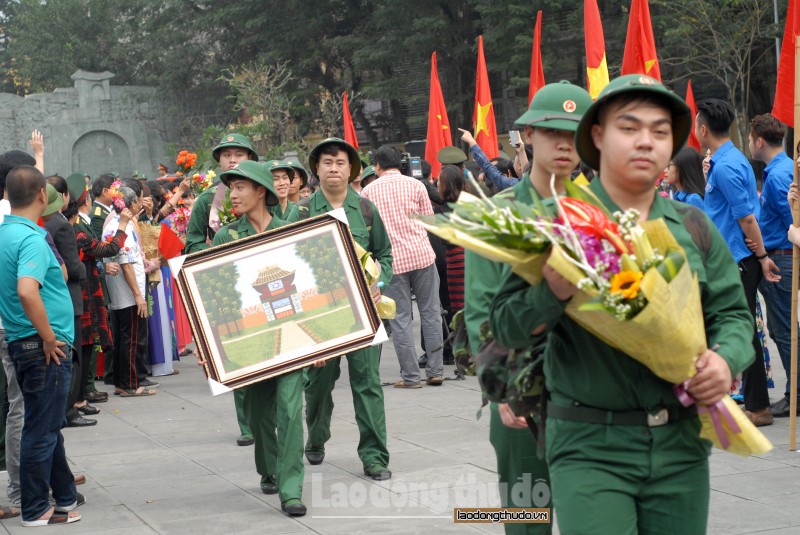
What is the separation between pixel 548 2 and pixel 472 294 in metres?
34.1

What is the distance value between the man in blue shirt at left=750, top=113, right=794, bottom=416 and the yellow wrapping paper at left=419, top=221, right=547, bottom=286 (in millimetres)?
5714

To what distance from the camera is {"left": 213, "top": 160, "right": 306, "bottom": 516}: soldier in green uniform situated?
6547 millimetres

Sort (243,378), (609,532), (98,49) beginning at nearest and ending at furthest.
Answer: (609,532) < (243,378) < (98,49)

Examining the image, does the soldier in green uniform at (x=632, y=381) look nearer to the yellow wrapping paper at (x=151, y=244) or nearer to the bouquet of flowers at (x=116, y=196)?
the bouquet of flowers at (x=116, y=196)

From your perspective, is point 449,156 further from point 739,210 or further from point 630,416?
point 630,416

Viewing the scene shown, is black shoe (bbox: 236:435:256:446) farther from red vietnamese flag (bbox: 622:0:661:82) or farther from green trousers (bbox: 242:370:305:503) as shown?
red vietnamese flag (bbox: 622:0:661:82)

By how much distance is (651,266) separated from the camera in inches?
119

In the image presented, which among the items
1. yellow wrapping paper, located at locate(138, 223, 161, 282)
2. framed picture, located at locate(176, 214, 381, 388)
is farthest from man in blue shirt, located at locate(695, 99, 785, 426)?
yellow wrapping paper, located at locate(138, 223, 161, 282)

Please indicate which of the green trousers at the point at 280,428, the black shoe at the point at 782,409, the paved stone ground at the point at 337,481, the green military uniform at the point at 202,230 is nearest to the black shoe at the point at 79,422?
the paved stone ground at the point at 337,481

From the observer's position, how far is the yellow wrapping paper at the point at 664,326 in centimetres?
298

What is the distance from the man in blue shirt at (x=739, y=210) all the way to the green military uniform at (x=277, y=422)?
326 centimetres

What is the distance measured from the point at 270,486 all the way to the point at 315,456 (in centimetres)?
Answer: 80

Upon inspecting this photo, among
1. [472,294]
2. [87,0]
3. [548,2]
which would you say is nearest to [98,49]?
[87,0]

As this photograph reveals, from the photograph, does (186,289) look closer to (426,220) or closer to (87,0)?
(426,220)
